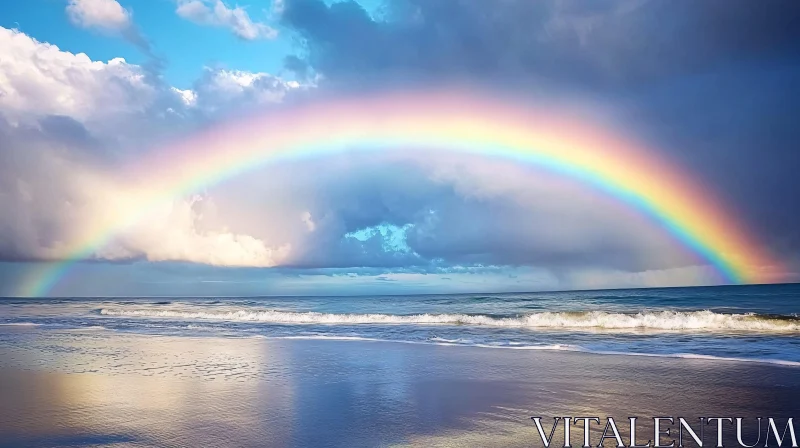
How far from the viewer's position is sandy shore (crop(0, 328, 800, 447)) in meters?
7.39

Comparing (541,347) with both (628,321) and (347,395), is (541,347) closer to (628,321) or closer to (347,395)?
(347,395)

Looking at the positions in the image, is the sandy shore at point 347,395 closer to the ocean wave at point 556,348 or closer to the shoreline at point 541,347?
the shoreline at point 541,347

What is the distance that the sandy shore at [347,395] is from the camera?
7389mm

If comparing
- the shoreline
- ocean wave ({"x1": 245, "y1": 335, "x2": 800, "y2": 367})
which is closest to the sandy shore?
the shoreline

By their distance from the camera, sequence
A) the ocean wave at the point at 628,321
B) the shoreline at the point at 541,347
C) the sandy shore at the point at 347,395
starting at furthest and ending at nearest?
the ocean wave at the point at 628,321 → the shoreline at the point at 541,347 → the sandy shore at the point at 347,395

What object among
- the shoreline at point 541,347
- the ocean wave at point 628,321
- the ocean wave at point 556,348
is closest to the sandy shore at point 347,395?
the shoreline at point 541,347

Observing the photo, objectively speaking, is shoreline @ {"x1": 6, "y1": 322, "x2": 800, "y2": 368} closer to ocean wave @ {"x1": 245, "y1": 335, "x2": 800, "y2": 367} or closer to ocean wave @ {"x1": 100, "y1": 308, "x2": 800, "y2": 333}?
ocean wave @ {"x1": 245, "y1": 335, "x2": 800, "y2": 367}

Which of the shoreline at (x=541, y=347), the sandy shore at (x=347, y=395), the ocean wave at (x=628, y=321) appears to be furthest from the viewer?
the ocean wave at (x=628, y=321)

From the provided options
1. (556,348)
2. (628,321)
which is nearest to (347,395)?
(556,348)

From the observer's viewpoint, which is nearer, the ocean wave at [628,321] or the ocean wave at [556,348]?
the ocean wave at [556,348]

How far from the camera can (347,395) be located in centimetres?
998

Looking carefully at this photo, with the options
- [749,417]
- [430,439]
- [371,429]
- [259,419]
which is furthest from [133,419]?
[749,417]

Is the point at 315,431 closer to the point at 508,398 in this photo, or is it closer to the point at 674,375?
the point at 508,398

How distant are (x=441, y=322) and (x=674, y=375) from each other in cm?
1949
